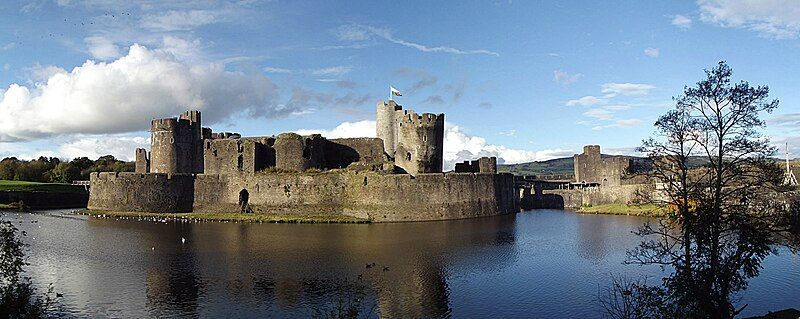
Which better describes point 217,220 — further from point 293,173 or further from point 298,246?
point 298,246

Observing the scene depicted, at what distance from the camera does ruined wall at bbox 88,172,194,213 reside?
4488 cm

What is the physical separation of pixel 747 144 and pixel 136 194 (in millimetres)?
41961

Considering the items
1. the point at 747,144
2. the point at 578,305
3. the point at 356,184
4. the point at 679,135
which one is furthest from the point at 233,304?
the point at 356,184

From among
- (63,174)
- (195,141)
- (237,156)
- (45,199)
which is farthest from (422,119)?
(63,174)

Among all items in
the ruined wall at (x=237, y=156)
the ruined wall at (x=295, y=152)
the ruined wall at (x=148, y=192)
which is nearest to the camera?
the ruined wall at (x=148, y=192)

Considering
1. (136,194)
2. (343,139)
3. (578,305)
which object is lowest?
(578,305)

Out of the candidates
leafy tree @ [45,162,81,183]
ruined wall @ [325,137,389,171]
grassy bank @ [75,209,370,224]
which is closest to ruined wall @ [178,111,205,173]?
grassy bank @ [75,209,370,224]

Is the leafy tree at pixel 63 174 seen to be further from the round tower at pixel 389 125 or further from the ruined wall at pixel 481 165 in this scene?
the ruined wall at pixel 481 165

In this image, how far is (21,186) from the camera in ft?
193

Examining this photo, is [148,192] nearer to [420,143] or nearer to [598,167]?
[420,143]

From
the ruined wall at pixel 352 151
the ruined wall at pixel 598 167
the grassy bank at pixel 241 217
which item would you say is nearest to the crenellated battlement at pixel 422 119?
the ruined wall at pixel 352 151

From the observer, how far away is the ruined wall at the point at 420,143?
4531 cm

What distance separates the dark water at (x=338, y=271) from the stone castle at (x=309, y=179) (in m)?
6.68

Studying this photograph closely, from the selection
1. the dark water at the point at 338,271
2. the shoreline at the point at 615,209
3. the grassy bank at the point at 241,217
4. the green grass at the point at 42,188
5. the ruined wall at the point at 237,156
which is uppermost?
the ruined wall at the point at 237,156
